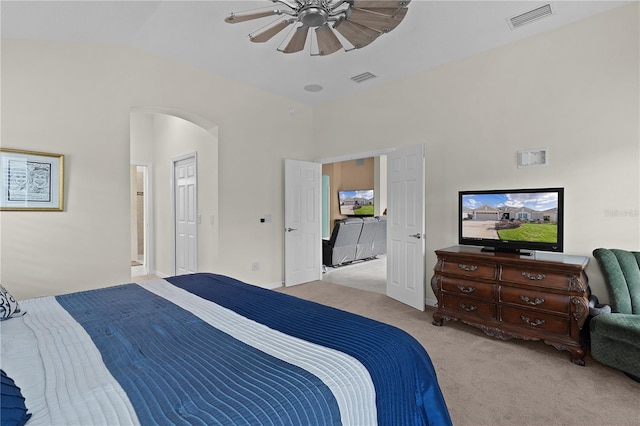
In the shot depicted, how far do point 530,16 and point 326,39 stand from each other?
2025 mm

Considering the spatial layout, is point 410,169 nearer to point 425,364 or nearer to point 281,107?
point 281,107

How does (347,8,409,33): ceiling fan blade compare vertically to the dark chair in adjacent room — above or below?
above

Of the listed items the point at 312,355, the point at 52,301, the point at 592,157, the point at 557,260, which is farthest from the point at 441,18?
the point at 52,301

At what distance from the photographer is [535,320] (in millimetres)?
2771

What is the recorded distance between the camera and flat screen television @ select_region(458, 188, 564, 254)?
2936mm

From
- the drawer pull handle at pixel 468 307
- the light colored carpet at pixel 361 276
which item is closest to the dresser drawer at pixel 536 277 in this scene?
the drawer pull handle at pixel 468 307

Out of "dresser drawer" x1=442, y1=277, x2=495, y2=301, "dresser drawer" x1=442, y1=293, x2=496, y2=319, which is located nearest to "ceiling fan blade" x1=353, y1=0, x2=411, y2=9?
"dresser drawer" x1=442, y1=277, x2=495, y2=301

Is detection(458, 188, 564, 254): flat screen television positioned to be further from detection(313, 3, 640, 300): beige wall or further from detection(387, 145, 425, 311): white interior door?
detection(387, 145, 425, 311): white interior door

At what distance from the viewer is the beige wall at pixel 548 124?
285 cm

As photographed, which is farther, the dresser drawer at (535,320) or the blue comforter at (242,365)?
the dresser drawer at (535,320)

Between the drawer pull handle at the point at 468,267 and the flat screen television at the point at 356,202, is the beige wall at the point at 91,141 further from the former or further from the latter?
the flat screen television at the point at 356,202

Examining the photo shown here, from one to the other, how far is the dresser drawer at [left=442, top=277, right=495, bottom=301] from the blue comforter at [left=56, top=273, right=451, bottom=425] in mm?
1949

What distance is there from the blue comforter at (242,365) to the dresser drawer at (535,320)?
1923mm

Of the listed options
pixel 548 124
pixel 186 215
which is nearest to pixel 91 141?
pixel 186 215
